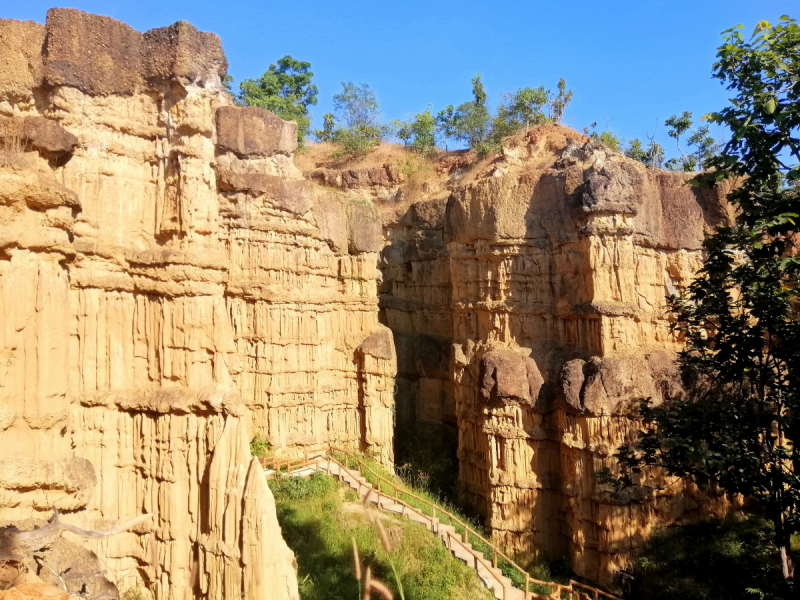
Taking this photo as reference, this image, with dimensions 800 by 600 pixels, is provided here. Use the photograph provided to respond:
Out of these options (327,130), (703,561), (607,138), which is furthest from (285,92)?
(703,561)

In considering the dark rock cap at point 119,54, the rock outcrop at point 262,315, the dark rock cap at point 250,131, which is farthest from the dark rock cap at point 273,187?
the dark rock cap at point 119,54

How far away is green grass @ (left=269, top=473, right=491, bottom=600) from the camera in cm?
1276

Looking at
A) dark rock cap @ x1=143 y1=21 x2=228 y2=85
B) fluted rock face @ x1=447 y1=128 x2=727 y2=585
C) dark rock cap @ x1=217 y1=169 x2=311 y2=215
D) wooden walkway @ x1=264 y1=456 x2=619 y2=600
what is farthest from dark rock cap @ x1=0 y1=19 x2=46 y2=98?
fluted rock face @ x1=447 y1=128 x2=727 y2=585

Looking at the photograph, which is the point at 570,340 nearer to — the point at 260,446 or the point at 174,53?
the point at 260,446

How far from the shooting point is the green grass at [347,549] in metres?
12.8

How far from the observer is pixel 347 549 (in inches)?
541

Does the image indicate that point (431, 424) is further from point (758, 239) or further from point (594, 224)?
point (758, 239)

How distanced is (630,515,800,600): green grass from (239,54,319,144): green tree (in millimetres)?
31217

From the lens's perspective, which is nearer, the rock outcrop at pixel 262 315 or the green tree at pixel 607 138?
the rock outcrop at pixel 262 315

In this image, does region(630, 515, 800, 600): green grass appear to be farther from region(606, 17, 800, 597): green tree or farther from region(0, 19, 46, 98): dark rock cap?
region(0, 19, 46, 98): dark rock cap

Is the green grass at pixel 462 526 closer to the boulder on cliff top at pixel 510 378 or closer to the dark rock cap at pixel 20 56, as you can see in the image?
the boulder on cliff top at pixel 510 378

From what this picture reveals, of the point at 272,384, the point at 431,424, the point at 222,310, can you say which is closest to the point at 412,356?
the point at 431,424

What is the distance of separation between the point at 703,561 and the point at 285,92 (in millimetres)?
39805

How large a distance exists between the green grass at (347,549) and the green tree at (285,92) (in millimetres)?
27857
